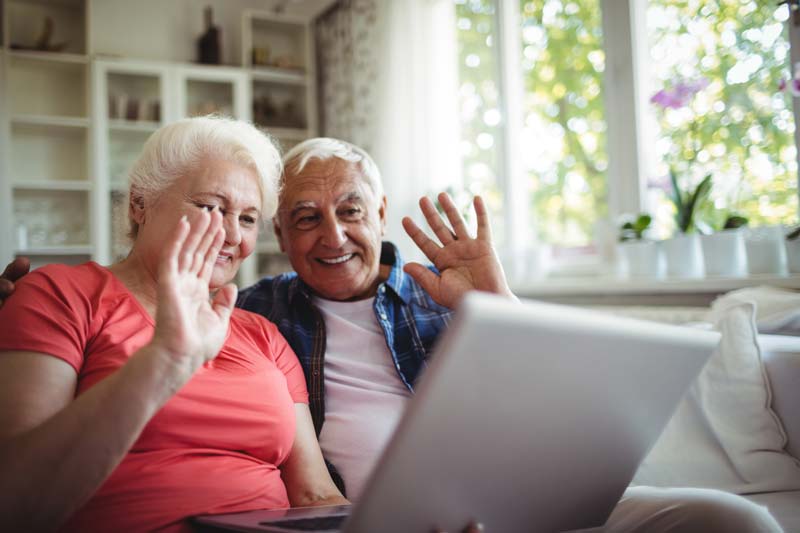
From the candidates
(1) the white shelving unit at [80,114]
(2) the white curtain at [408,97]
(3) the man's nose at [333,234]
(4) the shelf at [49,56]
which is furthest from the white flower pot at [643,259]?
(4) the shelf at [49,56]

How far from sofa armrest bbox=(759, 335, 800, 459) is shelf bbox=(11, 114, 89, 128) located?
12.4 feet

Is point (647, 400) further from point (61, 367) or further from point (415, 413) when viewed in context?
point (61, 367)

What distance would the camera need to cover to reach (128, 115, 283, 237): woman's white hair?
4.31ft

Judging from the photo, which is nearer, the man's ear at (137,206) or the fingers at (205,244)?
the fingers at (205,244)

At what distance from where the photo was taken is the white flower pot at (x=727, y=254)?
223cm

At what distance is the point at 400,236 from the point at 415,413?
10.6 ft

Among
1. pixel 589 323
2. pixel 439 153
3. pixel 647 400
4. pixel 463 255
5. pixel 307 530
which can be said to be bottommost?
pixel 307 530

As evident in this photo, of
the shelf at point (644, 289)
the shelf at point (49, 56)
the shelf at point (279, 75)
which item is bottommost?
the shelf at point (644, 289)

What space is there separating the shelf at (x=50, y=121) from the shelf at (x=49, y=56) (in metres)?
0.32

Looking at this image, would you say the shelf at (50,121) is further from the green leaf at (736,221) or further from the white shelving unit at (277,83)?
the green leaf at (736,221)

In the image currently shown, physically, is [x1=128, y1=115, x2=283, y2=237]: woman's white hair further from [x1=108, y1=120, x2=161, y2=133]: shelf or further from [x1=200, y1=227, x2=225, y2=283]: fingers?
[x1=108, y1=120, x2=161, y2=133]: shelf

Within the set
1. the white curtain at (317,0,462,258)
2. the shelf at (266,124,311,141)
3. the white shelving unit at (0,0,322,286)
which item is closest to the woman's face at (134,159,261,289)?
the white curtain at (317,0,462,258)

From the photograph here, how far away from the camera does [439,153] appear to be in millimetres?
3789

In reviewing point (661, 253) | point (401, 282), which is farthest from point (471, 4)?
point (401, 282)
